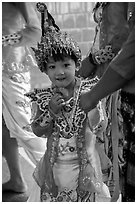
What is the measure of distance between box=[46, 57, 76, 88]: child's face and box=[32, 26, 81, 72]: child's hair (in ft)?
0.07

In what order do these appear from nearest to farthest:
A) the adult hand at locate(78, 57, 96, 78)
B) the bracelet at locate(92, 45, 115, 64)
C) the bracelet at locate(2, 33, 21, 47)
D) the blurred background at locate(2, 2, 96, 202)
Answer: the bracelet at locate(92, 45, 115, 64)
the adult hand at locate(78, 57, 96, 78)
the bracelet at locate(2, 33, 21, 47)
the blurred background at locate(2, 2, 96, 202)

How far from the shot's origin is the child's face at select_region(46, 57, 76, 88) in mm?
1724

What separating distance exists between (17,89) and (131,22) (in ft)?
4.39

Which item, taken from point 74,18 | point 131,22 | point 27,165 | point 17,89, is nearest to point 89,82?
point 131,22

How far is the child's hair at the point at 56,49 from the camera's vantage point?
174 cm

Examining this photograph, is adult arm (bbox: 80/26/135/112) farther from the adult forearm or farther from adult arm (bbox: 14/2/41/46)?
adult arm (bbox: 14/2/41/46)

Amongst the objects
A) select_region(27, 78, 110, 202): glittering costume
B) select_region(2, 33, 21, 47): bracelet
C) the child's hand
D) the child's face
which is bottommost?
select_region(27, 78, 110, 202): glittering costume

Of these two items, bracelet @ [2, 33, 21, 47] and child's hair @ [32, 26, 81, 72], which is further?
bracelet @ [2, 33, 21, 47]

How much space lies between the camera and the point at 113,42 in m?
1.91

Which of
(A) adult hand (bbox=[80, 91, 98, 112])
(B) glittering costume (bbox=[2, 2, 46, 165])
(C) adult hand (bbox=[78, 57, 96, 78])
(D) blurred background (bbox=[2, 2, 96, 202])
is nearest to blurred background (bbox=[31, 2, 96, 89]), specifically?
(D) blurred background (bbox=[2, 2, 96, 202])

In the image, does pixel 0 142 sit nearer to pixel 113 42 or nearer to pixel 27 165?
pixel 27 165

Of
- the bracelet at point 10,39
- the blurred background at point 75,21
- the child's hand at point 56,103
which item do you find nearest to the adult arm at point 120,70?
the child's hand at point 56,103

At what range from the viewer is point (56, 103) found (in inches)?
65.5

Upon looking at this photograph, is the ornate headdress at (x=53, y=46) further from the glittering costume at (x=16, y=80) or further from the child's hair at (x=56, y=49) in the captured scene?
the glittering costume at (x=16, y=80)
